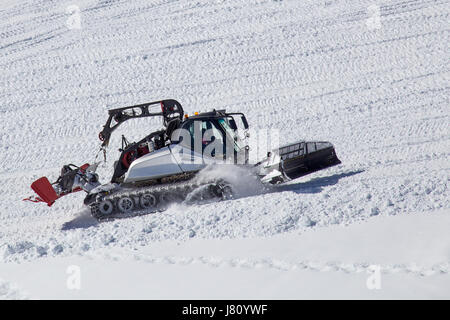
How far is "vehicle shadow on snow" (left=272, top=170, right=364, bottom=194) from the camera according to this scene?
8.88 metres

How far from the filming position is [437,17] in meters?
16.1

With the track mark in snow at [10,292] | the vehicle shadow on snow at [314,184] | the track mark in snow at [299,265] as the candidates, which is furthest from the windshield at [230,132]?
the track mark in snow at [10,292]

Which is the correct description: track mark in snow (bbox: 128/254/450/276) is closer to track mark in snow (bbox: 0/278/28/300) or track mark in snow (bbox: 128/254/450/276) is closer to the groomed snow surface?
the groomed snow surface

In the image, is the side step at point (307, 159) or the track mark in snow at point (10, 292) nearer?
the track mark in snow at point (10, 292)

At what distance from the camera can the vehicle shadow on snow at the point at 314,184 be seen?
888 centimetres

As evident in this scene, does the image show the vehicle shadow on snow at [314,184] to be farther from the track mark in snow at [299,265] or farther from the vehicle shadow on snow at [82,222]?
the vehicle shadow on snow at [82,222]

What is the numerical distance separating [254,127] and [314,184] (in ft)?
11.6

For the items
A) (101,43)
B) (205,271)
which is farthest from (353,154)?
(101,43)

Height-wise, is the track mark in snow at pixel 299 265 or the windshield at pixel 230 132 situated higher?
the windshield at pixel 230 132

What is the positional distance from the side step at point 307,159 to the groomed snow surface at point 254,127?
264 millimetres

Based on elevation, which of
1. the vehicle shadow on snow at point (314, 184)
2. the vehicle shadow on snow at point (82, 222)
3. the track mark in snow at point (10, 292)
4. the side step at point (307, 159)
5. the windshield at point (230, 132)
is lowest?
the track mark in snow at point (10, 292)

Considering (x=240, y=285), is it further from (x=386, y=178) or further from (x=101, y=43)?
(x=101, y=43)

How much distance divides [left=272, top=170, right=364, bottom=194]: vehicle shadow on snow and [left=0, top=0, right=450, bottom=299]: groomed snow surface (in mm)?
42

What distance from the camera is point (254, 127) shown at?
41.1 feet
